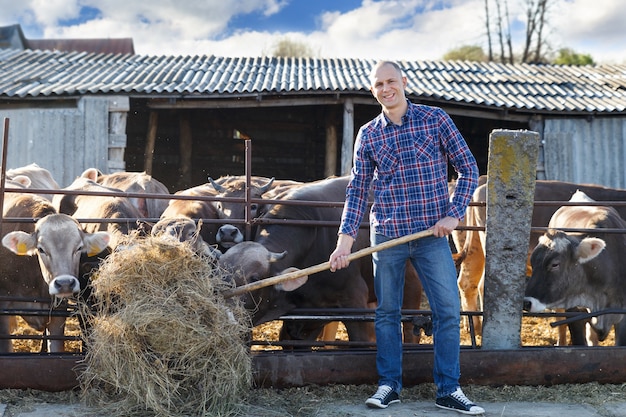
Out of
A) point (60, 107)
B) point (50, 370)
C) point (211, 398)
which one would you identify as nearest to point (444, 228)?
point (211, 398)

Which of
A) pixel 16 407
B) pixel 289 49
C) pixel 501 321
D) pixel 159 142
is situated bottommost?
pixel 16 407

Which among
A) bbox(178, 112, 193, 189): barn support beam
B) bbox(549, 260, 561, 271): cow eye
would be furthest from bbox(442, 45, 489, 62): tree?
bbox(549, 260, 561, 271): cow eye

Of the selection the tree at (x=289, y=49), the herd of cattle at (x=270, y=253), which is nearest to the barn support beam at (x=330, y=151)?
the herd of cattle at (x=270, y=253)

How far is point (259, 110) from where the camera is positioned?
1589cm

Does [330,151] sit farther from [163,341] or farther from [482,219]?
[163,341]

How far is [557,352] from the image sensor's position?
4.94 m

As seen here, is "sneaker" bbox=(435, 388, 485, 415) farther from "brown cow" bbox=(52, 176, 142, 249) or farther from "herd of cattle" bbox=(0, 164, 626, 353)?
"brown cow" bbox=(52, 176, 142, 249)

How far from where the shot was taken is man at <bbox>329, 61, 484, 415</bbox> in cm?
430

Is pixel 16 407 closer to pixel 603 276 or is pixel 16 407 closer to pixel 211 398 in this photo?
pixel 211 398

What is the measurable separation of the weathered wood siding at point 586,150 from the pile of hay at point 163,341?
32.4ft

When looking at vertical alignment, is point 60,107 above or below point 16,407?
above

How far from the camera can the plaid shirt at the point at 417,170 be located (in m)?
4.30

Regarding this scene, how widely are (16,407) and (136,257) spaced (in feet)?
3.59

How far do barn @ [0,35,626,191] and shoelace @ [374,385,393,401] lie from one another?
800cm
